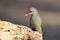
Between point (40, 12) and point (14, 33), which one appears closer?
point (14, 33)

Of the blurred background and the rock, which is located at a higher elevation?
the blurred background

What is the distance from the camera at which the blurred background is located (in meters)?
1.48

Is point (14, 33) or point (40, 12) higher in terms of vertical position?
point (40, 12)

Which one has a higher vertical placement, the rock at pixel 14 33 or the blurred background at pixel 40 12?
the blurred background at pixel 40 12

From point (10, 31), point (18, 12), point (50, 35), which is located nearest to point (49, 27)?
point (50, 35)

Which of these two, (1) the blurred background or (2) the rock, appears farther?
(1) the blurred background

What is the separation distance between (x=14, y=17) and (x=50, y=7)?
0.33 m

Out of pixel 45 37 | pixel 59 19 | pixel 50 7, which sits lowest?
pixel 45 37

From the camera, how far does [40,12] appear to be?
1.50m

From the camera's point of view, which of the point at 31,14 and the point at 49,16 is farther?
the point at 49,16

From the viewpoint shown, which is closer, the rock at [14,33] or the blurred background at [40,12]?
the rock at [14,33]

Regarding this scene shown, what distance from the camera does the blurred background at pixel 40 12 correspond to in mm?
1479

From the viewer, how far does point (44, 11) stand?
1.50 meters

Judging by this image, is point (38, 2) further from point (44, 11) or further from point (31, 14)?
point (31, 14)
